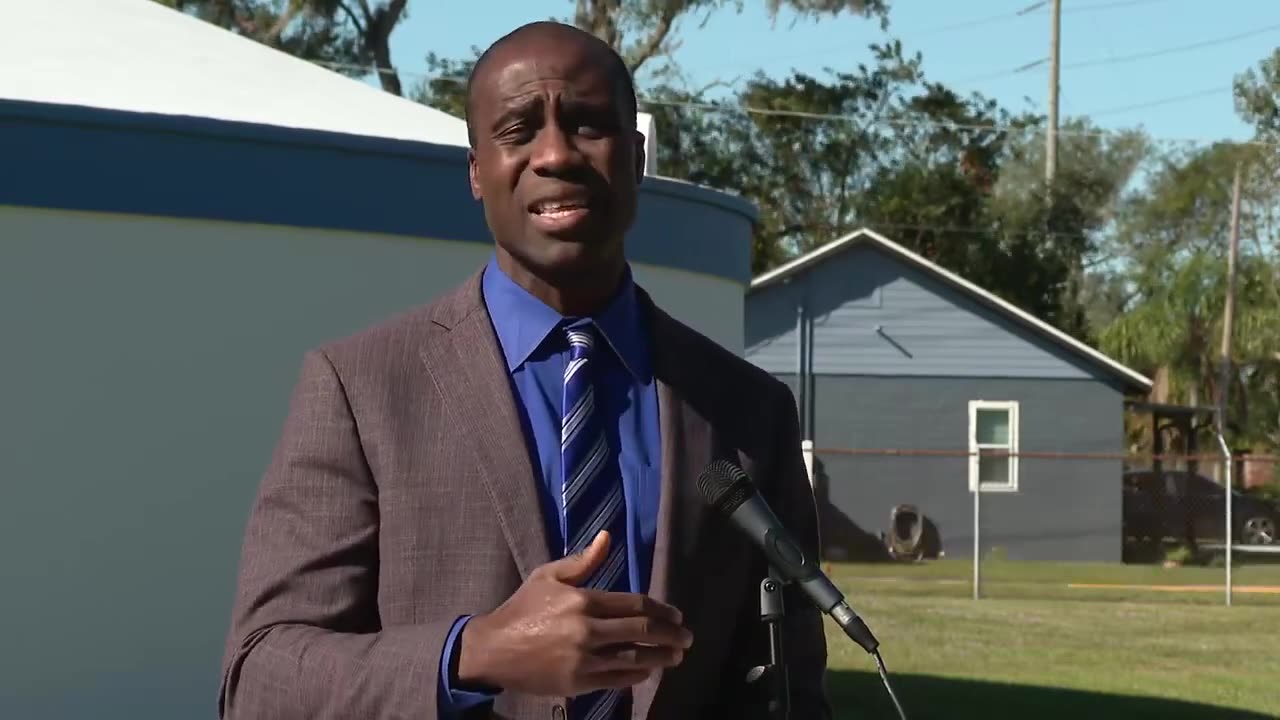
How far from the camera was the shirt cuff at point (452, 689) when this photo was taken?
2.24 metres

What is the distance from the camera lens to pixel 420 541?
2.43 meters

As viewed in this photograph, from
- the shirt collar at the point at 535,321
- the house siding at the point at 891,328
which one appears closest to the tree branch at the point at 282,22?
the house siding at the point at 891,328

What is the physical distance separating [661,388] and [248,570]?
56 centimetres

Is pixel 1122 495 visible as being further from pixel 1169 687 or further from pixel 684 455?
pixel 684 455

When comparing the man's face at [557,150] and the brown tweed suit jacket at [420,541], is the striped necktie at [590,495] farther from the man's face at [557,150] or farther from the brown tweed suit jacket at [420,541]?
the man's face at [557,150]

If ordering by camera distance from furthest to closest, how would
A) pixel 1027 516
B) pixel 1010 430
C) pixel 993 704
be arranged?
pixel 1010 430 → pixel 1027 516 → pixel 993 704

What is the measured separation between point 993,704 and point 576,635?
37.9 ft

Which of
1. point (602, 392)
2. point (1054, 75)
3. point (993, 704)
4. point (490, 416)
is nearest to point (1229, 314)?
point (1054, 75)

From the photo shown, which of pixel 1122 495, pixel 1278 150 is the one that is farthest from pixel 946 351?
pixel 1278 150

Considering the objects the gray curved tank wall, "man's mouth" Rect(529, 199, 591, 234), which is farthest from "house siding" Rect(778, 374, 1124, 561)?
"man's mouth" Rect(529, 199, 591, 234)

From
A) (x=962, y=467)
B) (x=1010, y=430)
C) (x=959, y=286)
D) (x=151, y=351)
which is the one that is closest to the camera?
(x=151, y=351)

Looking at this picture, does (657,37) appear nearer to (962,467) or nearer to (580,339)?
(962,467)

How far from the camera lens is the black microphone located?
7.98 ft

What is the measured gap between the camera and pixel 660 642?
2.12 meters
